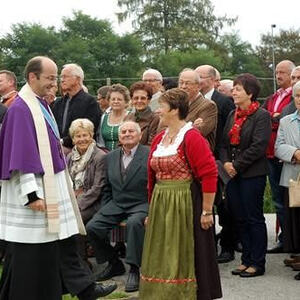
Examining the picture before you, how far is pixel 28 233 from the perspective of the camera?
4.59 metres

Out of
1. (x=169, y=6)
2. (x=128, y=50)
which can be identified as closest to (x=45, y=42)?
(x=128, y=50)

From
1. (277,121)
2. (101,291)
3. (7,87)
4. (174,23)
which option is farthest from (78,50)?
(101,291)

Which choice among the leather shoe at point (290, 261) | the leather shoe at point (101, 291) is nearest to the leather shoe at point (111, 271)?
the leather shoe at point (101, 291)

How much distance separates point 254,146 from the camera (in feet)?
19.6

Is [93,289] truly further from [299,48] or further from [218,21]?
[218,21]

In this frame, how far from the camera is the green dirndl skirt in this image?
4789mm

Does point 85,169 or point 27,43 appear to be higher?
point 27,43

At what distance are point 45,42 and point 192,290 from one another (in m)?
43.2

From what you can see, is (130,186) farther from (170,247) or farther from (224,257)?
(170,247)

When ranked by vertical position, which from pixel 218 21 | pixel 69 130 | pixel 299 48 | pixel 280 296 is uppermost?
pixel 218 21

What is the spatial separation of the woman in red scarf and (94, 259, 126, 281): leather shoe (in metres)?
1.16

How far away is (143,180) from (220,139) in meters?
1.02

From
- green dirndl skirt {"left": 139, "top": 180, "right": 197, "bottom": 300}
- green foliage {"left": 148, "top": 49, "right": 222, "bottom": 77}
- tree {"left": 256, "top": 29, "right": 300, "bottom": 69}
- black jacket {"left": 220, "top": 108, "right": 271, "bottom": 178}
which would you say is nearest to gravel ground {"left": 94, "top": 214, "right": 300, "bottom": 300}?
green dirndl skirt {"left": 139, "top": 180, "right": 197, "bottom": 300}

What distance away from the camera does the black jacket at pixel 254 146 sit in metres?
5.98
